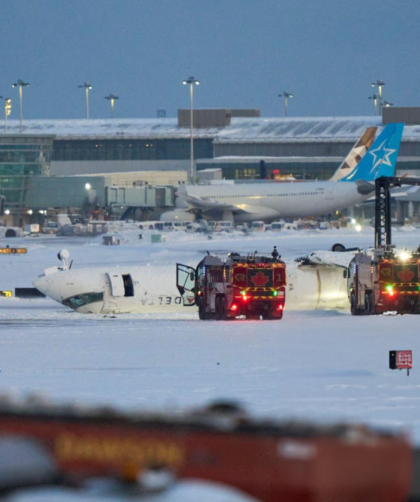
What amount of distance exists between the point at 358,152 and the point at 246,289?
7325cm

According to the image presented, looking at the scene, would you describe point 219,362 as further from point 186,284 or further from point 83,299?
point 83,299

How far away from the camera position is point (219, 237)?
274ft

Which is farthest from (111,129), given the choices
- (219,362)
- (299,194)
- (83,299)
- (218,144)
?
(219,362)

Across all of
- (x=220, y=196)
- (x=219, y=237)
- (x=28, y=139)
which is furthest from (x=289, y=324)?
(x=28, y=139)

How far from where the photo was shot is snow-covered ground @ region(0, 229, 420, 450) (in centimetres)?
1490

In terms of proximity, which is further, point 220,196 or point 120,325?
point 220,196

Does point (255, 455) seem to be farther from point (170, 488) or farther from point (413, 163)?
point (413, 163)

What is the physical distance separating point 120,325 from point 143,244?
136ft

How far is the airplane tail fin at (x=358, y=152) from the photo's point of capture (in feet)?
347

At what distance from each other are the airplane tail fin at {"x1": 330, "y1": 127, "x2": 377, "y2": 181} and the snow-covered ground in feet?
225

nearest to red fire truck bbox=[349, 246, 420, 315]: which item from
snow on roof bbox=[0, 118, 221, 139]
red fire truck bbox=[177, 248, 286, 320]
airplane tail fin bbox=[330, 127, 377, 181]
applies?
red fire truck bbox=[177, 248, 286, 320]

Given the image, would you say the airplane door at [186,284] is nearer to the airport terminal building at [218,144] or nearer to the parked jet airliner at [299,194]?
the parked jet airliner at [299,194]

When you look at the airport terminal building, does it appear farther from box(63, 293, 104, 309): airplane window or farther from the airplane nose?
box(63, 293, 104, 309): airplane window

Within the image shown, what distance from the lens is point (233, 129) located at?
156500 mm
